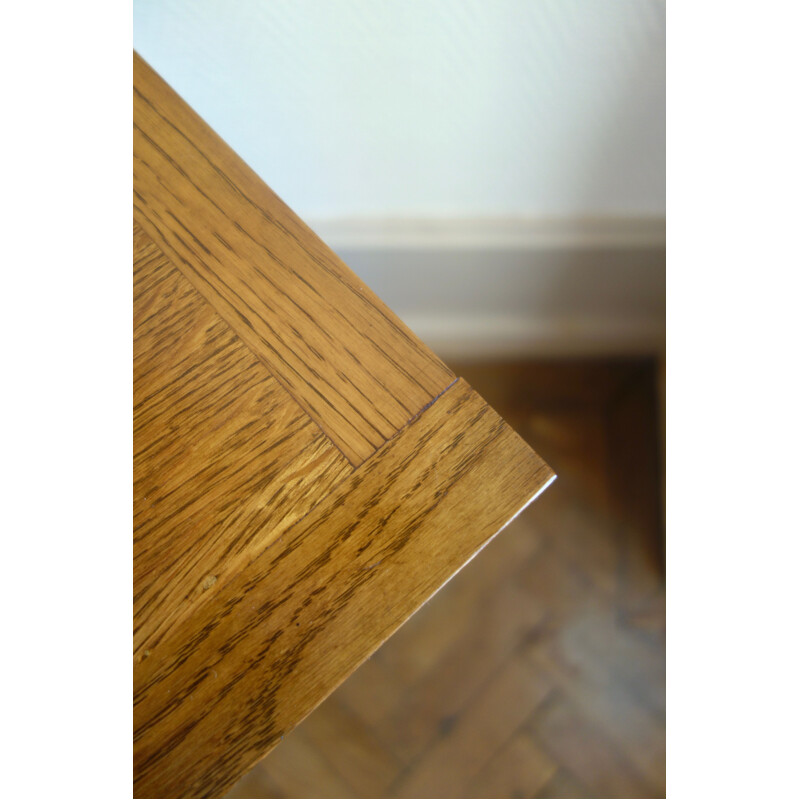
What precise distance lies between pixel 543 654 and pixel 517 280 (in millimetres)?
332

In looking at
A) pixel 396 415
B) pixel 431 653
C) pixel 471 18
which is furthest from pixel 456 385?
pixel 431 653

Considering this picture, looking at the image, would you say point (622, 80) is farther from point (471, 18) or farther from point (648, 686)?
point (648, 686)

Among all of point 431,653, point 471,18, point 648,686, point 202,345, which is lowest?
point 648,686

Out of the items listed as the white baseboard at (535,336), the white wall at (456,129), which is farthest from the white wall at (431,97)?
the white baseboard at (535,336)

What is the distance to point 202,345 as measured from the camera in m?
0.20

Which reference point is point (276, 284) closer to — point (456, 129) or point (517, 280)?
point (456, 129)

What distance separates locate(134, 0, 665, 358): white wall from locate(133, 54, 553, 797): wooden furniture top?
21cm

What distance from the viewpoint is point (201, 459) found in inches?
7.6

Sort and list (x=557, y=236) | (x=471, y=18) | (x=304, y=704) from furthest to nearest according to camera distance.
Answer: (x=557, y=236), (x=471, y=18), (x=304, y=704)

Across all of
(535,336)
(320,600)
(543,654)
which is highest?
(535,336)

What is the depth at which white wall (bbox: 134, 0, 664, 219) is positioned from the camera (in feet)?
1.20

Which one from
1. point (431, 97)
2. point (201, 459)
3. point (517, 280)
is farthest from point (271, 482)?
point (517, 280)

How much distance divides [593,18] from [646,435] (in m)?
0.39

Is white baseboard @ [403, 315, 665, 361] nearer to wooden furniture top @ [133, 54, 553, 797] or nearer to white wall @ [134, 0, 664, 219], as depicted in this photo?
white wall @ [134, 0, 664, 219]
